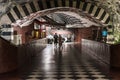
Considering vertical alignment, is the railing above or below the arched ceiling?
below

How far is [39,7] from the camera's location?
576 inches

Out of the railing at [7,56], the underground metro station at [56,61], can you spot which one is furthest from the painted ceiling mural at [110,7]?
the railing at [7,56]

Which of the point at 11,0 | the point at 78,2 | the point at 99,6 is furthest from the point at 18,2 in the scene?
the point at 99,6

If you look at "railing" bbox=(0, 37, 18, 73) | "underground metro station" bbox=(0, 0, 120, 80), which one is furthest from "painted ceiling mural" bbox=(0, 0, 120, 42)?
"railing" bbox=(0, 37, 18, 73)

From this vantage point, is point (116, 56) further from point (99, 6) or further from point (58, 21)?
point (58, 21)

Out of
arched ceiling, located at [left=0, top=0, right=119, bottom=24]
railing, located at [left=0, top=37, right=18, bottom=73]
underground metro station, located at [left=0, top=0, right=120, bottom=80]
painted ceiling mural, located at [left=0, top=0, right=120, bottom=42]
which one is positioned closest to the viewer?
underground metro station, located at [left=0, top=0, right=120, bottom=80]

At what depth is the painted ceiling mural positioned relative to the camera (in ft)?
45.5

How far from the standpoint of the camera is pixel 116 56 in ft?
41.9

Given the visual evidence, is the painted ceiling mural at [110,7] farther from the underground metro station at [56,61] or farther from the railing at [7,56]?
the railing at [7,56]

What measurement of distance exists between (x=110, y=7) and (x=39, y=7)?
350 cm

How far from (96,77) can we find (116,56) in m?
3.26

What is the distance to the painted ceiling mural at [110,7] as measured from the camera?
45.5 feet

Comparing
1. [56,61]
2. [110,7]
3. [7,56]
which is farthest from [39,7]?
[7,56]

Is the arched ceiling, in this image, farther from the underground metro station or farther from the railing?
the railing
